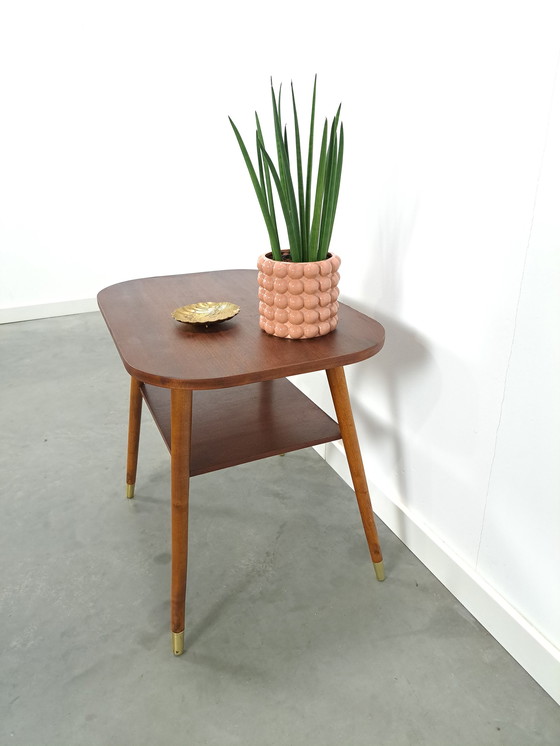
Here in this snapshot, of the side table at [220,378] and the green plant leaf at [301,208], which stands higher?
the green plant leaf at [301,208]

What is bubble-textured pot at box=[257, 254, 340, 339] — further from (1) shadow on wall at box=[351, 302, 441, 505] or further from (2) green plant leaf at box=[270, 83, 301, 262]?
(1) shadow on wall at box=[351, 302, 441, 505]

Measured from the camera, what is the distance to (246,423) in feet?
4.40

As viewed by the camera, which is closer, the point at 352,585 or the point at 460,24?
the point at 460,24

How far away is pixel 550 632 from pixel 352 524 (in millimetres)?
593

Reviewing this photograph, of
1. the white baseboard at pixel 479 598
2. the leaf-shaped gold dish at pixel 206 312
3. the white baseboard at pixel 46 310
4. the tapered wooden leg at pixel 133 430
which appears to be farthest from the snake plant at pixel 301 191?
the white baseboard at pixel 46 310

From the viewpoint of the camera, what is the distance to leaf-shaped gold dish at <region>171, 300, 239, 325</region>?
1184 mm

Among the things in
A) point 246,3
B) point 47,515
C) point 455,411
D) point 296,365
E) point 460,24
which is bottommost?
point 47,515

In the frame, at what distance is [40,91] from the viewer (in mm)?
3045

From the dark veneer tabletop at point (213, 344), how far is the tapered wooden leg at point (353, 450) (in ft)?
0.38

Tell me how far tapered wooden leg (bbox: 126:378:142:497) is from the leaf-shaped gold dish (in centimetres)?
32

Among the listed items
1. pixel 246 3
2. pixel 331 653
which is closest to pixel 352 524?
pixel 331 653

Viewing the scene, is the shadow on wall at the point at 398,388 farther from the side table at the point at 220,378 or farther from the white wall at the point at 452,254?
the side table at the point at 220,378

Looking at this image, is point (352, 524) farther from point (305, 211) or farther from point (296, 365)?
point (305, 211)

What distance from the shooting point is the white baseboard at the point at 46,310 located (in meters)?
3.29
